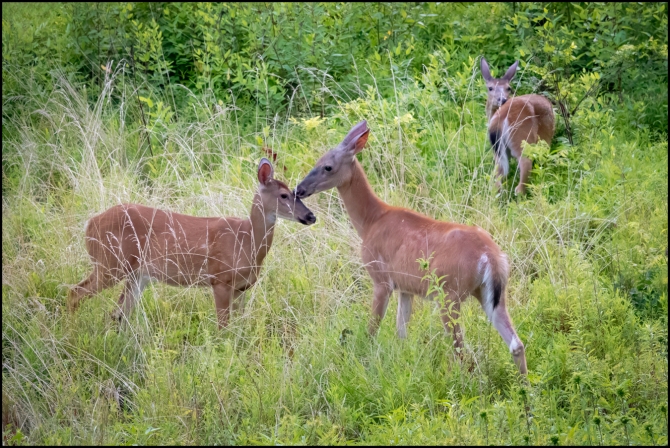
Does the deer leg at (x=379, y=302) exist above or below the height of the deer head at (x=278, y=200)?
below

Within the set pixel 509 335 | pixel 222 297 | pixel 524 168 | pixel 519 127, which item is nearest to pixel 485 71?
pixel 519 127

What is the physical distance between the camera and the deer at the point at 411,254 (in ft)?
15.9

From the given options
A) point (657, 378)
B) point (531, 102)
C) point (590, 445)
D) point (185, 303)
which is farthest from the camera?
point (531, 102)

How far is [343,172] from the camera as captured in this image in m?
5.98

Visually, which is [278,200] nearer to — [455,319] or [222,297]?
[222,297]

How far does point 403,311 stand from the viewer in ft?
17.7

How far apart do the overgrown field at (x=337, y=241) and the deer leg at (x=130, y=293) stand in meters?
0.09

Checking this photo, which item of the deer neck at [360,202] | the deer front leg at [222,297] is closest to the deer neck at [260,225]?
the deer front leg at [222,297]

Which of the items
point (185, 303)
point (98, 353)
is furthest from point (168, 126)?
point (98, 353)

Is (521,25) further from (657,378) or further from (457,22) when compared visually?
(657,378)

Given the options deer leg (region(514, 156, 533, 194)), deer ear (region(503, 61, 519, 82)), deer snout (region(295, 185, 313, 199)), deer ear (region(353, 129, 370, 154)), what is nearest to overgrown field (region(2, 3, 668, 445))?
deer leg (region(514, 156, 533, 194))

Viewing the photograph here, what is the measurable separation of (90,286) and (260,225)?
1261 millimetres

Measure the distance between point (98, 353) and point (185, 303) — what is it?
35.8 inches

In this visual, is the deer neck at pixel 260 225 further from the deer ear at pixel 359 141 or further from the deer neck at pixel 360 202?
the deer ear at pixel 359 141
